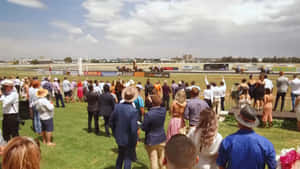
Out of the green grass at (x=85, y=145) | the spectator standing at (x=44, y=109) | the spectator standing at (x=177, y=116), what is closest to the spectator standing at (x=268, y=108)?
the green grass at (x=85, y=145)

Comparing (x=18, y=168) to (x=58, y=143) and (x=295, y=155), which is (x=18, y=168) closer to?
(x=295, y=155)

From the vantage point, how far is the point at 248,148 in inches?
88.8

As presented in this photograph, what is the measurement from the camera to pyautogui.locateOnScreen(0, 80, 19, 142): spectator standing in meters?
4.45

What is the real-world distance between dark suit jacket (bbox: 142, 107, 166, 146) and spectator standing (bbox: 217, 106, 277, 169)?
4.92ft

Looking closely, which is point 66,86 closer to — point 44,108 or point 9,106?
point 44,108

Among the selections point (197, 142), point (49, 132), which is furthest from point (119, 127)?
point (49, 132)

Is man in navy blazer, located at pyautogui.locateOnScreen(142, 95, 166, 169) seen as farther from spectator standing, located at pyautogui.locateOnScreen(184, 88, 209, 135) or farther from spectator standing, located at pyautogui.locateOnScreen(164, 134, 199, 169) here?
spectator standing, located at pyautogui.locateOnScreen(164, 134, 199, 169)

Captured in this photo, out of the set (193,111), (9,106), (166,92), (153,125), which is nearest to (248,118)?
(153,125)

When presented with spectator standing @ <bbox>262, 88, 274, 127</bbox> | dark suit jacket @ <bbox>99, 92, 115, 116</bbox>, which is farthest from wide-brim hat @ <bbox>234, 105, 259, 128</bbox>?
spectator standing @ <bbox>262, 88, 274, 127</bbox>

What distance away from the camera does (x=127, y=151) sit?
3.58 metres

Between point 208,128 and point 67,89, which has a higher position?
point 208,128

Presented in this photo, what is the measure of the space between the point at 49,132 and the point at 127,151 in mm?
3414

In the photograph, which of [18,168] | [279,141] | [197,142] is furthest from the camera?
[279,141]

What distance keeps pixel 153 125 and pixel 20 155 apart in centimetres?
248
